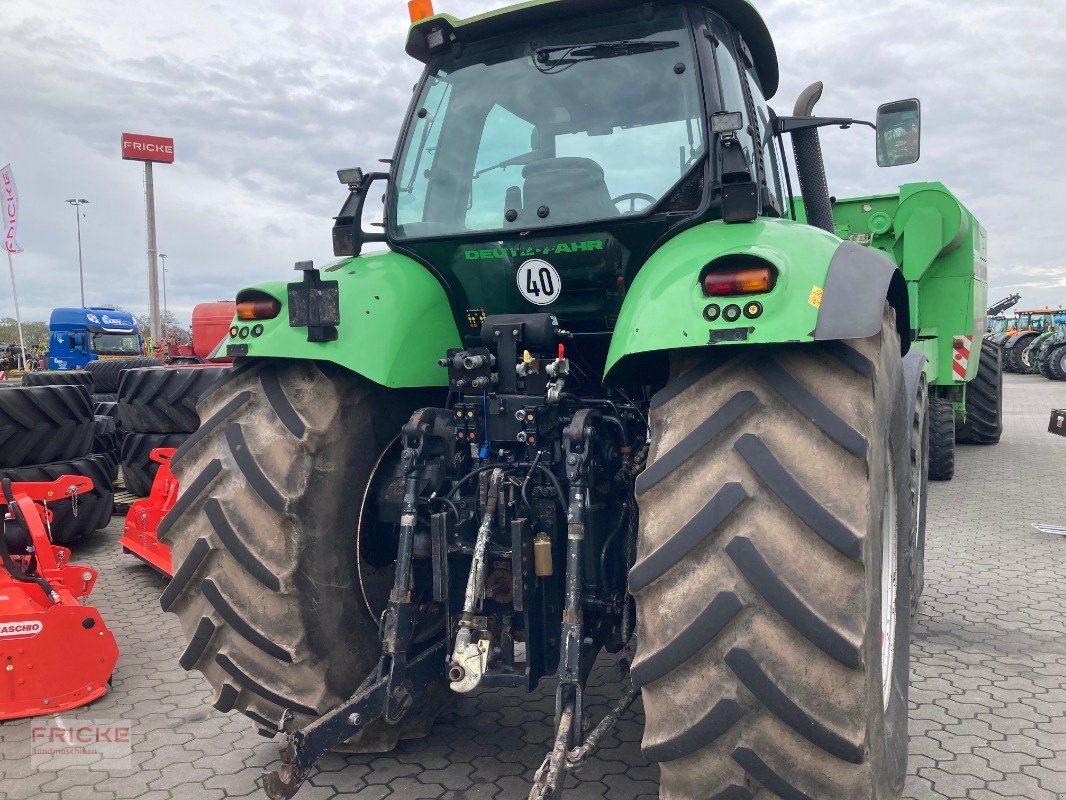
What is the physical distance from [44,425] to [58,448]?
24 centimetres

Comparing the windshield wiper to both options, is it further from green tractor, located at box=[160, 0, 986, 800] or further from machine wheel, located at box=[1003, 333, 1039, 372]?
machine wheel, located at box=[1003, 333, 1039, 372]

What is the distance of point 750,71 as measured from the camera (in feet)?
11.5

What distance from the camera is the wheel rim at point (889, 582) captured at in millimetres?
2893

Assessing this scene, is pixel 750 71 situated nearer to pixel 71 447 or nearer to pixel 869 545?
pixel 869 545

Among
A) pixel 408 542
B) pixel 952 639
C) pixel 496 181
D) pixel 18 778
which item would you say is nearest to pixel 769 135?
pixel 496 181

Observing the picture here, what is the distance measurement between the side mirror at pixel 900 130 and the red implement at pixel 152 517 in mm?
4884

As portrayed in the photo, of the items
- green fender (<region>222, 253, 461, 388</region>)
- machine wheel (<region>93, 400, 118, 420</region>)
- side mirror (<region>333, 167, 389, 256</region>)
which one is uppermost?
side mirror (<region>333, 167, 389, 256</region>)

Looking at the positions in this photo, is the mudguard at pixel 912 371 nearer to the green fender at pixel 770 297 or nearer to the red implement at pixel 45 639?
the green fender at pixel 770 297

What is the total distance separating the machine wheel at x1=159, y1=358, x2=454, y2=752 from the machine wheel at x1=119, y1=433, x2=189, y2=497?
16.7ft

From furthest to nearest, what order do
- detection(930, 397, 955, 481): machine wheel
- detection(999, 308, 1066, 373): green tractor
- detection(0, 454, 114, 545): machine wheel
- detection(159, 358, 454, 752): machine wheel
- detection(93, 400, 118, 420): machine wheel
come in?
detection(999, 308, 1066, 373): green tractor < detection(93, 400, 118, 420): machine wheel < detection(930, 397, 955, 481): machine wheel < detection(0, 454, 114, 545): machine wheel < detection(159, 358, 454, 752): machine wheel

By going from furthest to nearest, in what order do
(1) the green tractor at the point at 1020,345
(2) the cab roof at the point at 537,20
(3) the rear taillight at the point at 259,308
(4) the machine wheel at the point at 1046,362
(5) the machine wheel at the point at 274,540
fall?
(1) the green tractor at the point at 1020,345 → (4) the machine wheel at the point at 1046,362 → (2) the cab roof at the point at 537,20 → (3) the rear taillight at the point at 259,308 → (5) the machine wheel at the point at 274,540

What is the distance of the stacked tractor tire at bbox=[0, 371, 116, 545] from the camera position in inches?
248

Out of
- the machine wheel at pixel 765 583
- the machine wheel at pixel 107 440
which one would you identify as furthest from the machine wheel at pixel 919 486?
the machine wheel at pixel 107 440

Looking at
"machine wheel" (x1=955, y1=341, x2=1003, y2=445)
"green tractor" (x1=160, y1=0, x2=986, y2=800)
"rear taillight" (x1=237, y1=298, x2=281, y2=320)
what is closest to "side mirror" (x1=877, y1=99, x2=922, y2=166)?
"green tractor" (x1=160, y1=0, x2=986, y2=800)
